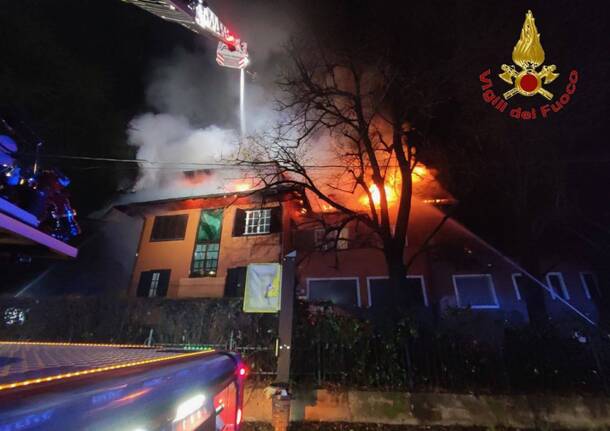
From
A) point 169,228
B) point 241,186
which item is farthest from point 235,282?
point 241,186

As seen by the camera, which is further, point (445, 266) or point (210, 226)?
point (210, 226)

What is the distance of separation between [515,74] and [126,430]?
13.7 meters

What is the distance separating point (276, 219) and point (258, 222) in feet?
3.81

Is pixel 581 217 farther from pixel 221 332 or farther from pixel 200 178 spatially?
pixel 200 178

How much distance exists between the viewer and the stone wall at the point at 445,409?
6.05 meters

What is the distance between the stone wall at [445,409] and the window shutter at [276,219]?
11.7 metres

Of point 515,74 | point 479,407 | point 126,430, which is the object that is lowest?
point 479,407

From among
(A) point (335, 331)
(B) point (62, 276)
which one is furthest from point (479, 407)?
(B) point (62, 276)

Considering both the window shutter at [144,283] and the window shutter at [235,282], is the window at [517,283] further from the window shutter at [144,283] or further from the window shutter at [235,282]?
the window shutter at [144,283]

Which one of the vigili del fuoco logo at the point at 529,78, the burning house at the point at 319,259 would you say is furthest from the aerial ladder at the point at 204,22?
the vigili del fuoco logo at the point at 529,78

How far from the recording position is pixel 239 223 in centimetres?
1827

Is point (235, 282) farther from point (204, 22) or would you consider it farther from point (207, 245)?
point (204, 22)

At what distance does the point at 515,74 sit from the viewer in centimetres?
1050

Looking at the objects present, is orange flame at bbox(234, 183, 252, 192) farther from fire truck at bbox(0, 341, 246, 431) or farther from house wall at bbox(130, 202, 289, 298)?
fire truck at bbox(0, 341, 246, 431)
